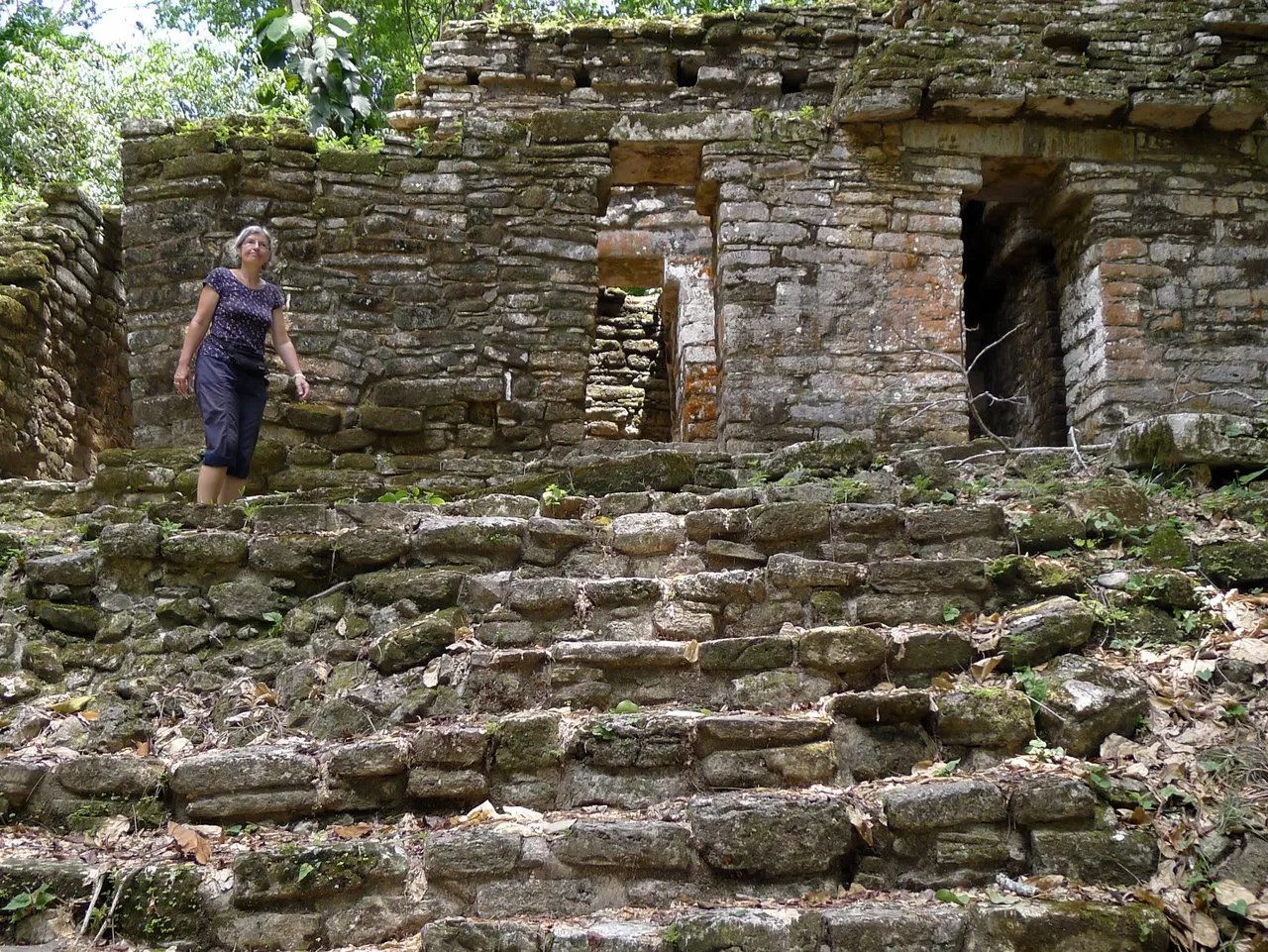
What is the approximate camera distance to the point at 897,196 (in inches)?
290

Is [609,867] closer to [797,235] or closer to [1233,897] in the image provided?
[1233,897]

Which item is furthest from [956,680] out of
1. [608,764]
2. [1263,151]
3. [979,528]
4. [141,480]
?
[1263,151]

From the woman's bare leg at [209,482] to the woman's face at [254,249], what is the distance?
1.06 m

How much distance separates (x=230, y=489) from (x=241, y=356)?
66 cm

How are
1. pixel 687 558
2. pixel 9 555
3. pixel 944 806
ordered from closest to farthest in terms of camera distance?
pixel 944 806
pixel 687 558
pixel 9 555

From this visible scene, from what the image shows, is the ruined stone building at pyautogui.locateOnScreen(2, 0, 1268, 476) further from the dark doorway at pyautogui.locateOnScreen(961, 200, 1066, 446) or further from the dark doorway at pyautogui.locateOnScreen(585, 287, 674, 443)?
the dark doorway at pyautogui.locateOnScreen(585, 287, 674, 443)

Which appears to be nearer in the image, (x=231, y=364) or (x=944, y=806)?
(x=944, y=806)

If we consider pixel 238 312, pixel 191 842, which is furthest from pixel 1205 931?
pixel 238 312

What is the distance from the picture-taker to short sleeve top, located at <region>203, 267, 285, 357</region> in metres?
5.27

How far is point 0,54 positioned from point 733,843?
17368mm

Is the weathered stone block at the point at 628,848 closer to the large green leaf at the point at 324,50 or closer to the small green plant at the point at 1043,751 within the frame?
the small green plant at the point at 1043,751

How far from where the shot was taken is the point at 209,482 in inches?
201

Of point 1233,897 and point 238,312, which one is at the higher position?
point 238,312

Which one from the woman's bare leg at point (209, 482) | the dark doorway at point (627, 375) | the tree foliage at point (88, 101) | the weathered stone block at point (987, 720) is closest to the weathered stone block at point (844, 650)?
the weathered stone block at point (987, 720)
